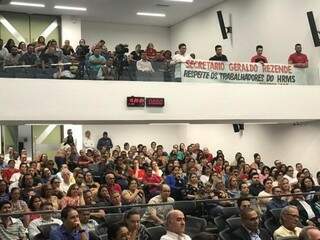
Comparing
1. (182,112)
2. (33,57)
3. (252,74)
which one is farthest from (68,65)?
(252,74)

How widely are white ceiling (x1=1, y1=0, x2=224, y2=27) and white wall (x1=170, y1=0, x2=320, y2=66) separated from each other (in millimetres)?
540

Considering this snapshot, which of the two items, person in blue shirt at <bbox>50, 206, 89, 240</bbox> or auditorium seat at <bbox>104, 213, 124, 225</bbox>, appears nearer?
person in blue shirt at <bbox>50, 206, 89, 240</bbox>

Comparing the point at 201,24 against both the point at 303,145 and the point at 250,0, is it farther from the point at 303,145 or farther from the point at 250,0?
the point at 303,145

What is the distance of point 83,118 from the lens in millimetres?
11906

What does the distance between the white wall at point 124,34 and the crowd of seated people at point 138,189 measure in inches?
301

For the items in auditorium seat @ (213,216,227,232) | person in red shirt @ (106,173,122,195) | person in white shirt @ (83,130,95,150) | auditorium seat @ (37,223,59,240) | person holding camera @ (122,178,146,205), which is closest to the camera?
auditorium seat @ (37,223,59,240)

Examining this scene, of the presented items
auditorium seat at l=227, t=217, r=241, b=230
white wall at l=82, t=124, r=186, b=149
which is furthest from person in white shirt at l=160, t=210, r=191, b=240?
white wall at l=82, t=124, r=186, b=149

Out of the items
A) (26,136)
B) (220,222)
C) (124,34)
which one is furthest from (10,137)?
(220,222)

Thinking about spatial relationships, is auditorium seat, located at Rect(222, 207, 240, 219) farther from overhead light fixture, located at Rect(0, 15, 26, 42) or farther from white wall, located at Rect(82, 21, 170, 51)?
white wall, located at Rect(82, 21, 170, 51)

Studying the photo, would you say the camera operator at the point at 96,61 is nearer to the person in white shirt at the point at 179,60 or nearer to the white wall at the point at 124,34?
the person in white shirt at the point at 179,60

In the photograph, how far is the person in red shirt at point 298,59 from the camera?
13922 millimetres

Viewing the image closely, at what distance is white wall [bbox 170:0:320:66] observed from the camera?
591 inches

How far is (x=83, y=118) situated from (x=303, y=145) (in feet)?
20.3

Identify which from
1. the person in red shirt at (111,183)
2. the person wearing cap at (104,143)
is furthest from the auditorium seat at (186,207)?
the person wearing cap at (104,143)
